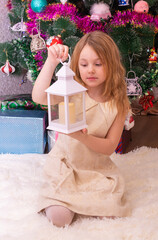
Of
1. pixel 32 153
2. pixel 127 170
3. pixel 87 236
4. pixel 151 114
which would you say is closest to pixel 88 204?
pixel 87 236

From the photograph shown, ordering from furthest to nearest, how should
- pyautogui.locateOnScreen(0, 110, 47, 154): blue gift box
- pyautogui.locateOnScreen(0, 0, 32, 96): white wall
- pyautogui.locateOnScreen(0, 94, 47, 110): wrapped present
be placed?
1. pyautogui.locateOnScreen(0, 0, 32, 96): white wall
2. pyautogui.locateOnScreen(0, 94, 47, 110): wrapped present
3. pyautogui.locateOnScreen(0, 110, 47, 154): blue gift box

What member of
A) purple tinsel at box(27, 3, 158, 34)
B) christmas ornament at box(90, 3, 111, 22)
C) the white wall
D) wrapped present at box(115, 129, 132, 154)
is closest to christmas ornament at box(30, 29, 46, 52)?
purple tinsel at box(27, 3, 158, 34)

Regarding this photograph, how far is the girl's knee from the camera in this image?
3.58 feet

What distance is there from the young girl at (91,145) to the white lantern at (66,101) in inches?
1.7

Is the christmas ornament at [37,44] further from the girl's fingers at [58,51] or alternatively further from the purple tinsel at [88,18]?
the girl's fingers at [58,51]

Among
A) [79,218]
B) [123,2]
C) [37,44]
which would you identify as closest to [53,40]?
[37,44]

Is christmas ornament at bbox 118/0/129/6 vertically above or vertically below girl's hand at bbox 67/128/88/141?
above

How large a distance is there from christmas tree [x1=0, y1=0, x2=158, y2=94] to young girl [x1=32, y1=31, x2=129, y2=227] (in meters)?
0.49

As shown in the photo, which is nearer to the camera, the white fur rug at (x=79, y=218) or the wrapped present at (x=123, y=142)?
the white fur rug at (x=79, y=218)

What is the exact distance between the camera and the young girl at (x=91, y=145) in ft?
3.66

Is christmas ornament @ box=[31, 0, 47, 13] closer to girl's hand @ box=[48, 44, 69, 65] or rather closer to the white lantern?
girl's hand @ box=[48, 44, 69, 65]

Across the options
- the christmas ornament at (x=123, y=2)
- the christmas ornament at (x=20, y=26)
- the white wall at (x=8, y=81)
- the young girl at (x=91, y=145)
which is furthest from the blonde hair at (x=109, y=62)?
the white wall at (x=8, y=81)

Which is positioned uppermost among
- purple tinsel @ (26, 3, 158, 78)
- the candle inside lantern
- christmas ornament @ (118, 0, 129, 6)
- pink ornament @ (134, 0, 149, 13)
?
christmas ornament @ (118, 0, 129, 6)

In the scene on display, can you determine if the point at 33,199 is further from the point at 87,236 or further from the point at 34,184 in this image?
the point at 87,236
